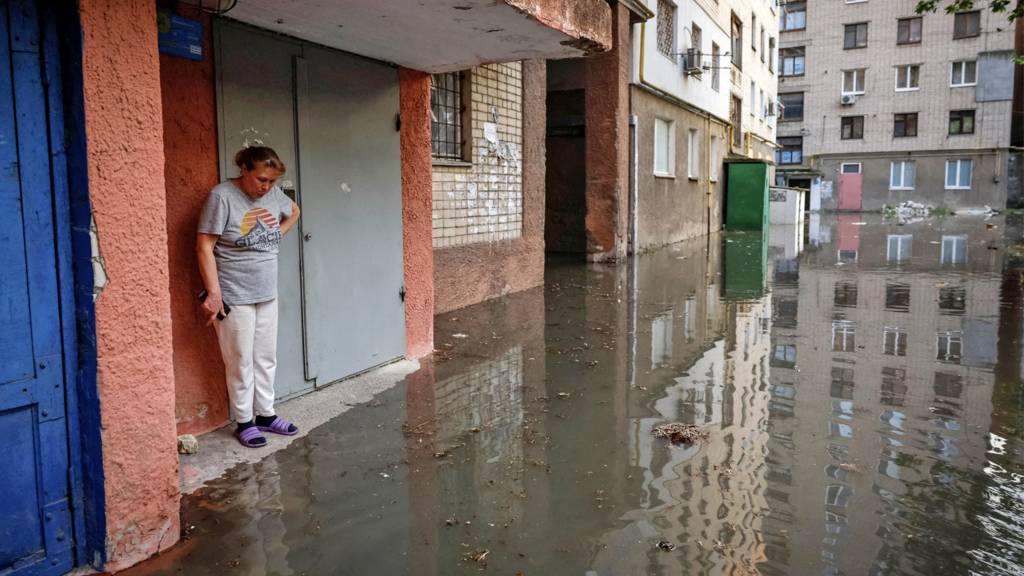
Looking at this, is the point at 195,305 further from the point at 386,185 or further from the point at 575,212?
the point at 575,212

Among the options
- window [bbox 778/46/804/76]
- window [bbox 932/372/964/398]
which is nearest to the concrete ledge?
window [bbox 932/372/964/398]

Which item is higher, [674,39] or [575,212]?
[674,39]

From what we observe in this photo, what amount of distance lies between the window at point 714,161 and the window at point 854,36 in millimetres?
23937

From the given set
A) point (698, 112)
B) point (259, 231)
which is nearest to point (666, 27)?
point (698, 112)

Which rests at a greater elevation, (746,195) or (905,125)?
(905,125)

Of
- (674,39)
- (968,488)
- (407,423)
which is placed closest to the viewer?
(968,488)

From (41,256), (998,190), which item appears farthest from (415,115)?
(998,190)

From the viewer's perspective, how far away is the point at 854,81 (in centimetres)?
4053

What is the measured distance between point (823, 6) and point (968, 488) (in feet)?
143

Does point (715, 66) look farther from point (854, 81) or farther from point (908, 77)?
point (908, 77)

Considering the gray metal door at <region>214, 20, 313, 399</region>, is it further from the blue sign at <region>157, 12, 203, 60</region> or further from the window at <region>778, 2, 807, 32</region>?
the window at <region>778, 2, 807, 32</region>

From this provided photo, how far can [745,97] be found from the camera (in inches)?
1033

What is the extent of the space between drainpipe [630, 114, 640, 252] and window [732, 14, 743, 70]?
11.4 m

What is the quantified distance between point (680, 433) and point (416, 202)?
9.51 ft
